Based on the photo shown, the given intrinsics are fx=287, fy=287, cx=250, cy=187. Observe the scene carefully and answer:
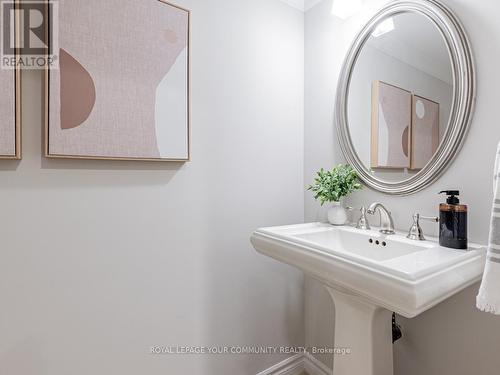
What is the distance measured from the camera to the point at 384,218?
126 centimetres

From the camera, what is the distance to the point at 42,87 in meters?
1.00

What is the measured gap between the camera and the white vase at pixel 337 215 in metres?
1.44

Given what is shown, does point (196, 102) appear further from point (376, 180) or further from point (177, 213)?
point (376, 180)

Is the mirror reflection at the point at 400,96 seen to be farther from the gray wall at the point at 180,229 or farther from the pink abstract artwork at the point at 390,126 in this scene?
the gray wall at the point at 180,229

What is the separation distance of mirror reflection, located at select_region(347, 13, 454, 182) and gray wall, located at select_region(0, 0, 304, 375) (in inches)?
17.0

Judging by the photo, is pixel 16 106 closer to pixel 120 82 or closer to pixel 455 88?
pixel 120 82

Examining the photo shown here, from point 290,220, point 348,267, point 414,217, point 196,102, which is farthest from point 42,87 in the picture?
point 414,217

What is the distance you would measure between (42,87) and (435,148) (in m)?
1.48

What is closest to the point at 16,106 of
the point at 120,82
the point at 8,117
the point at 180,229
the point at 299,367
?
the point at 8,117

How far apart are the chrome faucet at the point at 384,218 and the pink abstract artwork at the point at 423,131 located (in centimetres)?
21

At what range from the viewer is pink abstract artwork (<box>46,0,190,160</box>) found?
1.02 m

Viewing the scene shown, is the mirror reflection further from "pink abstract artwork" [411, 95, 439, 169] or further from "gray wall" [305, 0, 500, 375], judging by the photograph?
"gray wall" [305, 0, 500, 375]

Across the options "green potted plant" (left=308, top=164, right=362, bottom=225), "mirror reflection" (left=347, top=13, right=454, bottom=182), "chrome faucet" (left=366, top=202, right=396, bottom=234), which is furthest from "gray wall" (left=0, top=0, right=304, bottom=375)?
"chrome faucet" (left=366, top=202, right=396, bottom=234)

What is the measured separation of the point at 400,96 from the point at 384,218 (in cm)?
55
